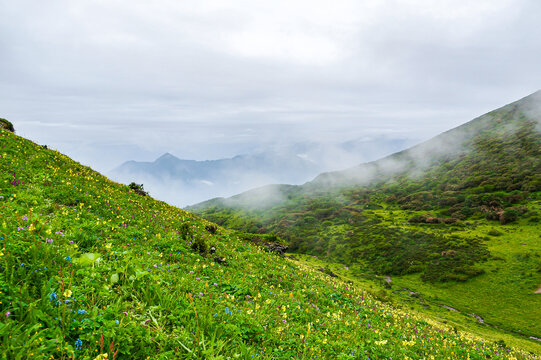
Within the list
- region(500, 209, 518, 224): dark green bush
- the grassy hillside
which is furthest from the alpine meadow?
region(500, 209, 518, 224): dark green bush

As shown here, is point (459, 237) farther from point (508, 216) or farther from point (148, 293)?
point (148, 293)

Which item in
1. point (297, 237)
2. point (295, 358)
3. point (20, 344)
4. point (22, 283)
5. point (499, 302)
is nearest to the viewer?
point (20, 344)

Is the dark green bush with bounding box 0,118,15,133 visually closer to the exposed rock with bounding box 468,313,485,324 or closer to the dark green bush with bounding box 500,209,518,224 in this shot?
the exposed rock with bounding box 468,313,485,324

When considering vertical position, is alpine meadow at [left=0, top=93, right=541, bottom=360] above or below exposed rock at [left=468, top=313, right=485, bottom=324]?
above

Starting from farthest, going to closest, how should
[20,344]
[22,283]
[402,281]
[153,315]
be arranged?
[402,281]
[153,315]
[22,283]
[20,344]

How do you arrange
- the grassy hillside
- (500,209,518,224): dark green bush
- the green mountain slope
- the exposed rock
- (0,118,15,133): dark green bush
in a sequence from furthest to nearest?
(500,209,518,224): dark green bush < the green mountain slope < the exposed rock < (0,118,15,133): dark green bush < the grassy hillside

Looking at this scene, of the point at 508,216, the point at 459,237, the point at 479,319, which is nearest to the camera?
the point at 479,319

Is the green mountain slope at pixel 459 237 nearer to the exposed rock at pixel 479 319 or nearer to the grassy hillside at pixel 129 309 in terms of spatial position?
the exposed rock at pixel 479 319

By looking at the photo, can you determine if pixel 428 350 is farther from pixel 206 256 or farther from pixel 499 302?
pixel 499 302

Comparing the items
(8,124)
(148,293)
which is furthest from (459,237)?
(8,124)

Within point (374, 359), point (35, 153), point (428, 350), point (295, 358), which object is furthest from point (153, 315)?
point (35, 153)

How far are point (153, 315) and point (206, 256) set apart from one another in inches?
309

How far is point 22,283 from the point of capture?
408 cm

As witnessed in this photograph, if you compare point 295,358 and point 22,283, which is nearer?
point 22,283
